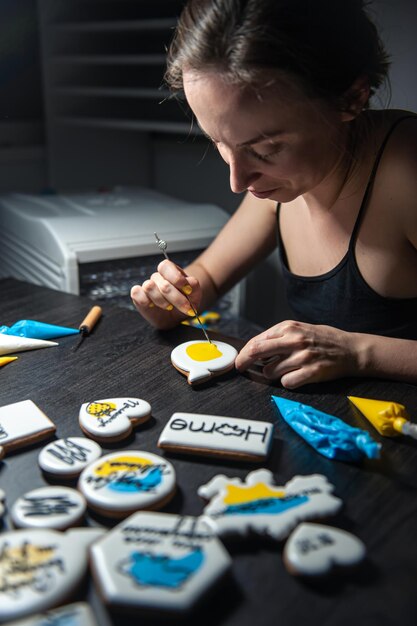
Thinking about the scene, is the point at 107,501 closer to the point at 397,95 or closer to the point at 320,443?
the point at 320,443

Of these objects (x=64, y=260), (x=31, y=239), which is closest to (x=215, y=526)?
(x=64, y=260)

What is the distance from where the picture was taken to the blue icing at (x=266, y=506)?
0.57 meters

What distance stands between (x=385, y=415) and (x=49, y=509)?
41 cm

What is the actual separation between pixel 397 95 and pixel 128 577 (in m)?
1.65

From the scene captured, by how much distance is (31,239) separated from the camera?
5.78ft

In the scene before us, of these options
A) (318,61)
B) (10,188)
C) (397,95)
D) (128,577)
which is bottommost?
(10,188)

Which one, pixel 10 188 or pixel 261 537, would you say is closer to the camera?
pixel 261 537

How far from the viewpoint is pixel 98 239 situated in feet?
5.37

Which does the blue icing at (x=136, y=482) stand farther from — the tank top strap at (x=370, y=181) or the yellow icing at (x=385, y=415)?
the tank top strap at (x=370, y=181)

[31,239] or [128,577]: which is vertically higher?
[128,577]

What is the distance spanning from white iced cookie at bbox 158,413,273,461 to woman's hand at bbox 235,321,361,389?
0.49 feet

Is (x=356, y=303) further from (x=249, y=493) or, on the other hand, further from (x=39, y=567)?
(x=39, y=567)

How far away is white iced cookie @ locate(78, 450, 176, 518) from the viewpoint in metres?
0.58

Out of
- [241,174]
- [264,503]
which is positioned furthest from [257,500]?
[241,174]
